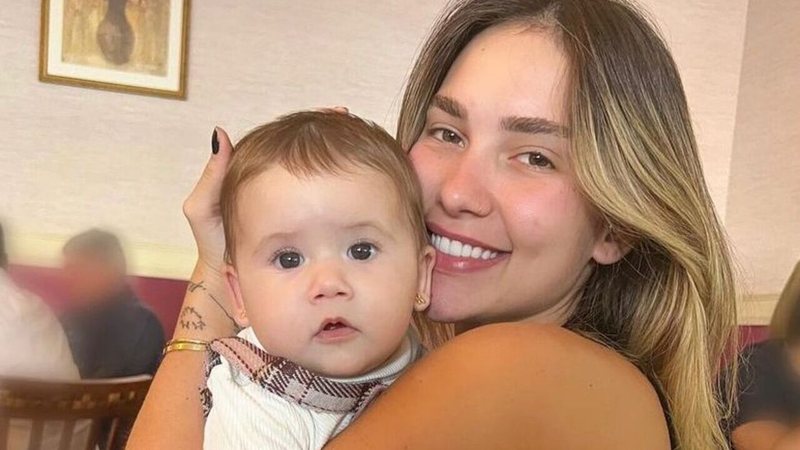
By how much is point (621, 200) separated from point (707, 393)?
29 cm

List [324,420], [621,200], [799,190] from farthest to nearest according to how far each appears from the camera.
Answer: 1. [799,190]
2. [621,200]
3. [324,420]

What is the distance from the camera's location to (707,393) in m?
1.12

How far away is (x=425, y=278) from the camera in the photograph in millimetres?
1076

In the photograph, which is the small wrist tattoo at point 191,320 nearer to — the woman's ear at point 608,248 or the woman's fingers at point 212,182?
the woman's fingers at point 212,182

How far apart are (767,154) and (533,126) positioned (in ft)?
7.50

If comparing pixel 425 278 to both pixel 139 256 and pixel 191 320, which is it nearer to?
pixel 191 320

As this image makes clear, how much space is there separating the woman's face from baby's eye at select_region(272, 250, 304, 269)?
232mm

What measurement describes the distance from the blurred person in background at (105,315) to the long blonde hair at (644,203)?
5.89 ft

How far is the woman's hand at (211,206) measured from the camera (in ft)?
3.80

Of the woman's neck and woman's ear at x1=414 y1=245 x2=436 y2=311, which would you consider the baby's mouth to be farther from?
the woman's neck

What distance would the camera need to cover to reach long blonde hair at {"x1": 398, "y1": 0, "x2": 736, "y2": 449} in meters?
Result: 1.07

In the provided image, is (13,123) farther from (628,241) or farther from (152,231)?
(628,241)

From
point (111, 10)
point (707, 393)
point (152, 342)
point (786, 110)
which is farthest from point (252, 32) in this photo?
point (707, 393)

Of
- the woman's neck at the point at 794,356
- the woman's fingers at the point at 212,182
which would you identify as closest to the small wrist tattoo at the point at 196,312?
the woman's fingers at the point at 212,182
